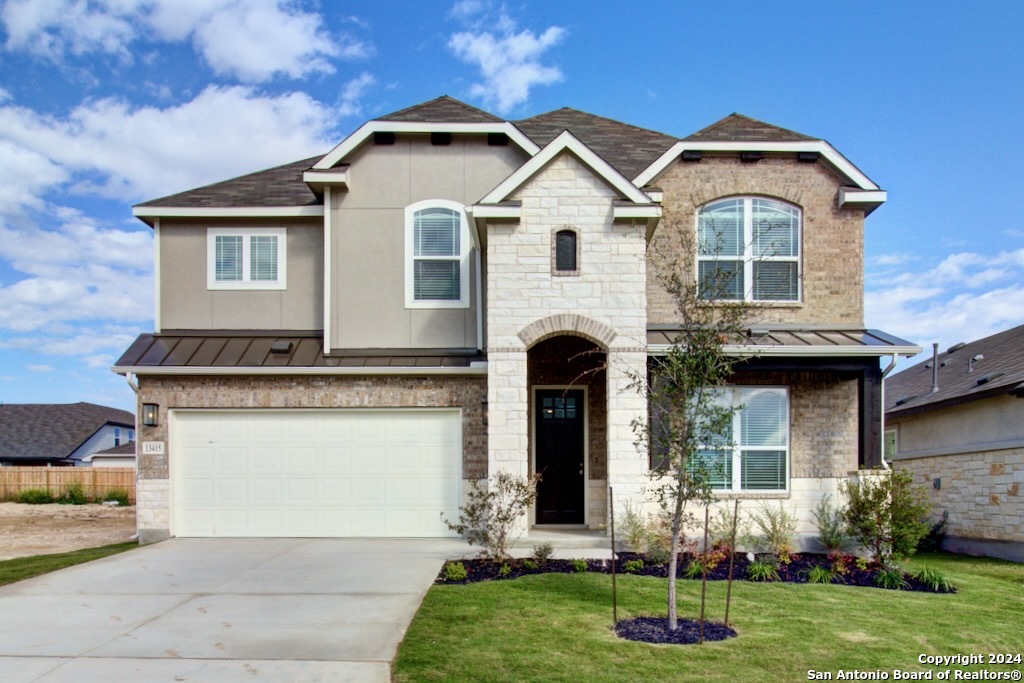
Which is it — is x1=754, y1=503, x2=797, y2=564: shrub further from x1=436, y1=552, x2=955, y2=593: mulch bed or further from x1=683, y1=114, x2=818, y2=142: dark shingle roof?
x1=683, y1=114, x2=818, y2=142: dark shingle roof

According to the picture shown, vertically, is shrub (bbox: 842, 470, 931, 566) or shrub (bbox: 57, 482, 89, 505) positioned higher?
shrub (bbox: 842, 470, 931, 566)

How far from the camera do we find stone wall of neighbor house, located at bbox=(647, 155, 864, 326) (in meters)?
14.6

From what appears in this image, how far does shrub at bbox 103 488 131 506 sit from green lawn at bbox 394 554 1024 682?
877 inches

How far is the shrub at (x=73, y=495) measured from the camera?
92.6 feet

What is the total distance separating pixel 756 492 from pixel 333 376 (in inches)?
293

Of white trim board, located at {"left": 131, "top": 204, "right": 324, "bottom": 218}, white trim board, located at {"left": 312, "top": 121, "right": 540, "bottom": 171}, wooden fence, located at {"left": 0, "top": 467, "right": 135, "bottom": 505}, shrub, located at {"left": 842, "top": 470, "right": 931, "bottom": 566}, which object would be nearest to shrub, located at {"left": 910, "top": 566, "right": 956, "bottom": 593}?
shrub, located at {"left": 842, "top": 470, "right": 931, "bottom": 566}

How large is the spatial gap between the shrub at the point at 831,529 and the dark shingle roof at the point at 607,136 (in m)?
6.92

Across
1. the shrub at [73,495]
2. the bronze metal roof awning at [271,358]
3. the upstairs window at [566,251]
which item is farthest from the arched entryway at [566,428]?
the shrub at [73,495]

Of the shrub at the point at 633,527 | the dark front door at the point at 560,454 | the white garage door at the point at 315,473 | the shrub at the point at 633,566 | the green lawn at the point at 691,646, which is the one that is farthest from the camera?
the dark front door at the point at 560,454

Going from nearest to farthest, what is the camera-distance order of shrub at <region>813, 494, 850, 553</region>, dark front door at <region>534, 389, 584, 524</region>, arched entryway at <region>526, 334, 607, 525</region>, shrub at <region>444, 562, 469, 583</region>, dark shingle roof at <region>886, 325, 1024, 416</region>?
1. shrub at <region>444, 562, 469, 583</region>
2. shrub at <region>813, 494, 850, 553</region>
3. arched entryway at <region>526, 334, 607, 525</region>
4. dark front door at <region>534, 389, 584, 524</region>
5. dark shingle roof at <region>886, 325, 1024, 416</region>

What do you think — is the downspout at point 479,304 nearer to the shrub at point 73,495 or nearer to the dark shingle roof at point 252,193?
the dark shingle roof at point 252,193

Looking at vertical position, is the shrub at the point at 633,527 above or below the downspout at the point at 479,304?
below

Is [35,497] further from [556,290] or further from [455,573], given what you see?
[455,573]

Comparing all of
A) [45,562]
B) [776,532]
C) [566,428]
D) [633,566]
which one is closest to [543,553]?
[633,566]
